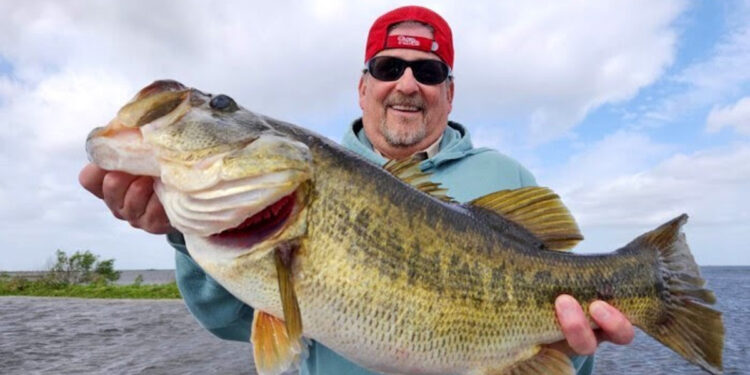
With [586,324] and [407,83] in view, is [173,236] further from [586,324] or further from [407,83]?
[407,83]

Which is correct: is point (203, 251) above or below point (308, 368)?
above

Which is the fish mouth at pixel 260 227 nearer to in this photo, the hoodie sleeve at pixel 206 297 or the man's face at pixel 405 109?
the hoodie sleeve at pixel 206 297

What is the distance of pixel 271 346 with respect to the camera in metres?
2.87

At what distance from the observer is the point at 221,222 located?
2658 millimetres

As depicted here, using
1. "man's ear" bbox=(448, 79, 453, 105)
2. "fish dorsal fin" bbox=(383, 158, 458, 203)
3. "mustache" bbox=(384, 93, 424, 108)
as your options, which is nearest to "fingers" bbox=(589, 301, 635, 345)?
"fish dorsal fin" bbox=(383, 158, 458, 203)

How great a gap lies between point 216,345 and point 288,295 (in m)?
20.0

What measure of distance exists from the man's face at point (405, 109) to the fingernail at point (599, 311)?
2.41 metres

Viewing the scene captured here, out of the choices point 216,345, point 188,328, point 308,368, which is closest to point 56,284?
point 188,328

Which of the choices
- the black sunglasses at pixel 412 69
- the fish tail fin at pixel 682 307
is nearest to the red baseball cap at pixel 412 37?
the black sunglasses at pixel 412 69

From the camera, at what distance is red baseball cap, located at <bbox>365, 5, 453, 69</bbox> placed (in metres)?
5.14

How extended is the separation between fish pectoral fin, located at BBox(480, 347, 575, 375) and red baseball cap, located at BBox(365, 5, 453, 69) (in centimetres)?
293

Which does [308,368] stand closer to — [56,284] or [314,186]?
[314,186]

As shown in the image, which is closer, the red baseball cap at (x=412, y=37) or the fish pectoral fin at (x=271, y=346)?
the fish pectoral fin at (x=271, y=346)

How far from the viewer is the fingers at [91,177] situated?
2.86 m
